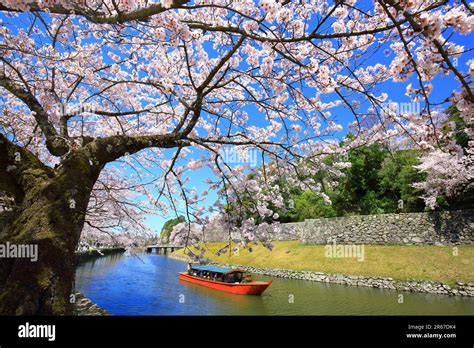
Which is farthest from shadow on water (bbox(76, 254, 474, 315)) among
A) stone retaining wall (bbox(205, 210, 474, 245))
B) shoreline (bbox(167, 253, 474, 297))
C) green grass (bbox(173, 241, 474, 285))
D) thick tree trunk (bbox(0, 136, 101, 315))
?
thick tree trunk (bbox(0, 136, 101, 315))

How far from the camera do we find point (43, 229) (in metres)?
3.05

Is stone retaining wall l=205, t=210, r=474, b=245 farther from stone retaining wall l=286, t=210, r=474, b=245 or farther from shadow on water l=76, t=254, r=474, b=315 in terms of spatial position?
shadow on water l=76, t=254, r=474, b=315

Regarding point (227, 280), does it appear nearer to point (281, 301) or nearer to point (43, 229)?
point (281, 301)

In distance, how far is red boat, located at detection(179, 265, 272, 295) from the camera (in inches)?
615

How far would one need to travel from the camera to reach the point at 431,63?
7.81 ft

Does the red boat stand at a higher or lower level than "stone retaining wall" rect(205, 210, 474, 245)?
lower

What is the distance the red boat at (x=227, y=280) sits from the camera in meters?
15.6

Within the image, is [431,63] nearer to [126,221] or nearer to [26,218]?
[26,218]

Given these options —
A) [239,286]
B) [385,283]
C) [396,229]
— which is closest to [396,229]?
[396,229]

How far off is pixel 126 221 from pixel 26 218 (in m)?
6.64

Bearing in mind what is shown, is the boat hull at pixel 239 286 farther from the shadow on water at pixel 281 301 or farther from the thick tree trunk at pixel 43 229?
the thick tree trunk at pixel 43 229

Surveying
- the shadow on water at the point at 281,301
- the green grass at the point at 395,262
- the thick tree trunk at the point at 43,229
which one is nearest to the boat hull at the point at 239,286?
the shadow on water at the point at 281,301

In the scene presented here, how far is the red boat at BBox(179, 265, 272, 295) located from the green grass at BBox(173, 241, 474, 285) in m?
3.82

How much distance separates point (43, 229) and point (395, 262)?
18490 millimetres
